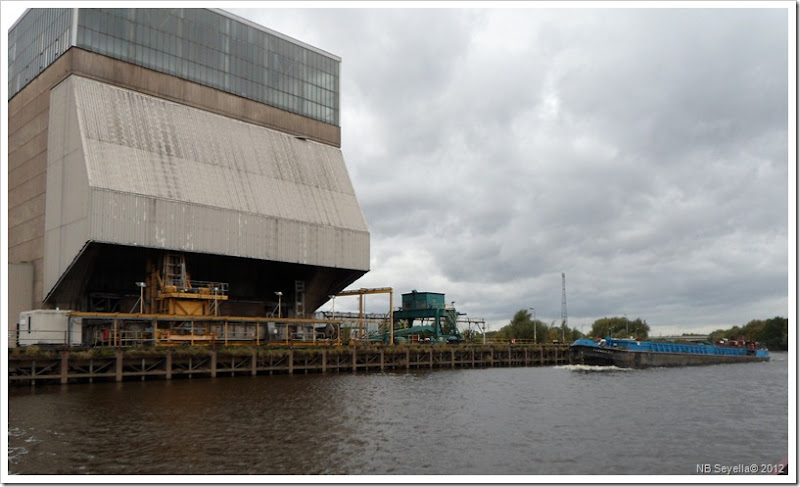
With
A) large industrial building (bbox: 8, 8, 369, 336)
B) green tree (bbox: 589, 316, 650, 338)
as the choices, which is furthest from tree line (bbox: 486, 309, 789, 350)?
large industrial building (bbox: 8, 8, 369, 336)

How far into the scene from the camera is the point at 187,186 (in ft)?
179

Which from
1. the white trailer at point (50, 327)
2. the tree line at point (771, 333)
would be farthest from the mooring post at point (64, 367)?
the tree line at point (771, 333)

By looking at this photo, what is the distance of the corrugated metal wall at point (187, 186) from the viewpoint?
49.8m

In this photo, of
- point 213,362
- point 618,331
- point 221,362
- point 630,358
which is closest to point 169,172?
point 221,362

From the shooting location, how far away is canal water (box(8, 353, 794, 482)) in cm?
1938

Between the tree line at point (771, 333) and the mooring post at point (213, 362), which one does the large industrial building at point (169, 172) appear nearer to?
the mooring post at point (213, 362)

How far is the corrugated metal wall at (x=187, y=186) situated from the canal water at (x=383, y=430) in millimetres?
14371

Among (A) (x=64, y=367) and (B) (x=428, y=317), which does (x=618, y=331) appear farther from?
(A) (x=64, y=367)

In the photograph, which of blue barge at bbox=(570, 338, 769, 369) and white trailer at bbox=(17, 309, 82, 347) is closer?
white trailer at bbox=(17, 309, 82, 347)

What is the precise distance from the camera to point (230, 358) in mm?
49375

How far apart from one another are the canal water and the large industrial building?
47.3 feet
